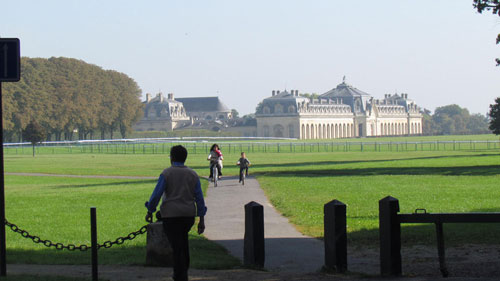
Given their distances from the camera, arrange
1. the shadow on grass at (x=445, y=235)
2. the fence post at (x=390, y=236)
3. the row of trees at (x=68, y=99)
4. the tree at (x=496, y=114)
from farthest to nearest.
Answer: the row of trees at (x=68, y=99) < the tree at (x=496, y=114) < the shadow on grass at (x=445, y=235) < the fence post at (x=390, y=236)

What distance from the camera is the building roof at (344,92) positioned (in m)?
194

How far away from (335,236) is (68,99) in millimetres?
94695

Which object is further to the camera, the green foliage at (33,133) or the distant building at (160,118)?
the distant building at (160,118)

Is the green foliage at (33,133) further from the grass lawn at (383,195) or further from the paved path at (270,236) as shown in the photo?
the paved path at (270,236)

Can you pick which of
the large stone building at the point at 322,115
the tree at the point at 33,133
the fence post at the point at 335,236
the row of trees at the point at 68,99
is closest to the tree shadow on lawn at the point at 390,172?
the fence post at the point at 335,236

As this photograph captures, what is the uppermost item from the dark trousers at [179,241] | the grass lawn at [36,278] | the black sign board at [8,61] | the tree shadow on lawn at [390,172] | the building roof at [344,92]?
the building roof at [344,92]

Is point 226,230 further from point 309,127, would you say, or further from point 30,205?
point 309,127

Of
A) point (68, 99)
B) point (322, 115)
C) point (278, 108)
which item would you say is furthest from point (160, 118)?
point (68, 99)

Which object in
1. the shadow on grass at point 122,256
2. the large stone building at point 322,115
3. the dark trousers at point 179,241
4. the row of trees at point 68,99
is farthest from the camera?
the large stone building at point 322,115

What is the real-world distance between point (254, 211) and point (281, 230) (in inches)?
211

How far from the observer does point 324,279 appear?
32.3 ft

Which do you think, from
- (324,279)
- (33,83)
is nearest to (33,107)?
(33,83)

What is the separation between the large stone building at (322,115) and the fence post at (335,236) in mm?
160007

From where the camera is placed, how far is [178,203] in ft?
29.8
